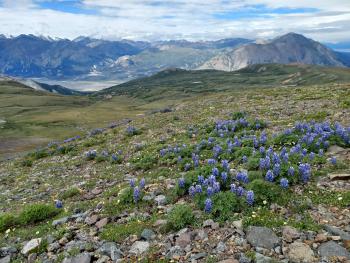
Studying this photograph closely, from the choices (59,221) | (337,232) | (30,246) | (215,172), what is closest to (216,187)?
(215,172)

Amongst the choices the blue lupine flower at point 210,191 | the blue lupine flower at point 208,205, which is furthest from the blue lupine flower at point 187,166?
the blue lupine flower at point 208,205

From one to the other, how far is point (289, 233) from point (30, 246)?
288 inches

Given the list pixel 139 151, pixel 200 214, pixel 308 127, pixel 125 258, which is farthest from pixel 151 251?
pixel 139 151

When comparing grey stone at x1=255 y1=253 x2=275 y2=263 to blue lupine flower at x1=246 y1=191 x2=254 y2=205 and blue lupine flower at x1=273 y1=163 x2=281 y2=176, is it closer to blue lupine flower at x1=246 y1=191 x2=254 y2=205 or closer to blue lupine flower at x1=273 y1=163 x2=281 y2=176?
blue lupine flower at x1=246 y1=191 x2=254 y2=205

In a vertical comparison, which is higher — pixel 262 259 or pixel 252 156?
pixel 252 156

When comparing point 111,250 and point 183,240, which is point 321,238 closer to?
point 183,240

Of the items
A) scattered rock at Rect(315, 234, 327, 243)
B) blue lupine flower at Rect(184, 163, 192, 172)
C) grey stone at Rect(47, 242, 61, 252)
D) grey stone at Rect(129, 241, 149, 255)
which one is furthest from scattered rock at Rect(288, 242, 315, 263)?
blue lupine flower at Rect(184, 163, 192, 172)

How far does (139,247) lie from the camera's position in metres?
9.73

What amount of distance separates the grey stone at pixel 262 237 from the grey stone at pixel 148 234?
106 inches

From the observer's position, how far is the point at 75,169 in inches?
897

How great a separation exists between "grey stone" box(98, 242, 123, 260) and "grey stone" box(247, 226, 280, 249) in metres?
3.40

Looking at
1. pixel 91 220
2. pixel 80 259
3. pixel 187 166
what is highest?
pixel 187 166

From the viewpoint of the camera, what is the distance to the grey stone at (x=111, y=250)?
373 inches

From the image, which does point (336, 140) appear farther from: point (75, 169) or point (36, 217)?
point (75, 169)
